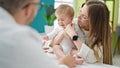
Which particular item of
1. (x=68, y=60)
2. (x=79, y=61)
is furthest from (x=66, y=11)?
(x=68, y=60)

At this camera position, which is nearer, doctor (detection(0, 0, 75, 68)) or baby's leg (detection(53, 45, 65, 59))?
doctor (detection(0, 0, 75, 68))

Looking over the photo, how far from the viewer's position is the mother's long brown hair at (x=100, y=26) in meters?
1.46

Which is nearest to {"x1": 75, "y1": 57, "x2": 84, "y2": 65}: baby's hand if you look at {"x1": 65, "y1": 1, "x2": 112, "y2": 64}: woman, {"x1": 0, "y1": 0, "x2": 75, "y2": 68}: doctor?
{"x1": 65, "y1": 1, "x2": 112, "y2": 64}: woman

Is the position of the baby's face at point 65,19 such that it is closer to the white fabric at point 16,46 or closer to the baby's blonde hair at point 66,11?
the baby's blonde hair at point 66,11

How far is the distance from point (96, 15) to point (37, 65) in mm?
912

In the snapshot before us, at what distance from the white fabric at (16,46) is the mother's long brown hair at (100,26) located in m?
0.88

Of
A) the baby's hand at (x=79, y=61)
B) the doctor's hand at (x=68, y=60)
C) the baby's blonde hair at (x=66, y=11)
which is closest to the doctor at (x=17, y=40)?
the doctor's hand at (x=68, y=60)

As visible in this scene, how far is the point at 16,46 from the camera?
58 cm

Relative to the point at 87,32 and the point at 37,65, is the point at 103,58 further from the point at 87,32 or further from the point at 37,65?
the point at 37,65

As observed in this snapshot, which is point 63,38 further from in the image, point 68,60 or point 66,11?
point 68,60

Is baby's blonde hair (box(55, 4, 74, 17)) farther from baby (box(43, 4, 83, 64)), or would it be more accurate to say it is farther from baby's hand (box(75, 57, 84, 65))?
baby's hand (box(75, 57, 84, 65))

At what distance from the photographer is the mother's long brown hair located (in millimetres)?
1464

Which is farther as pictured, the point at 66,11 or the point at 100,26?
the point at 66,11

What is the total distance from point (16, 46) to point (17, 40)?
2 cm
